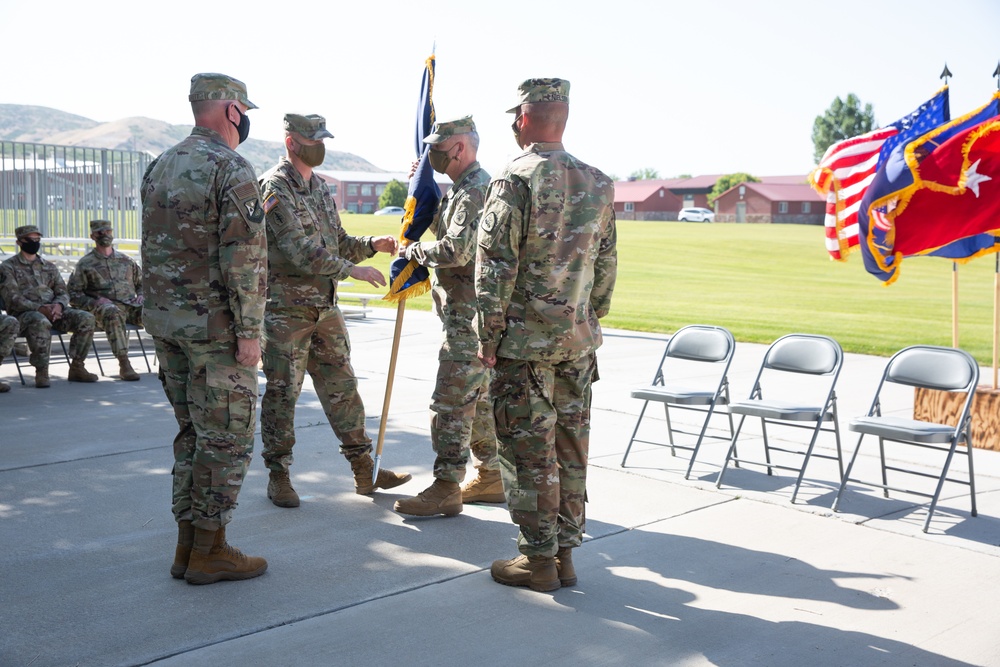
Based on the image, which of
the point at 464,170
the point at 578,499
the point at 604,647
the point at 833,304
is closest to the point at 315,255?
the point at 464,170

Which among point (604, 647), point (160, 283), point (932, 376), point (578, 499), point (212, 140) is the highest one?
point (212, 140)

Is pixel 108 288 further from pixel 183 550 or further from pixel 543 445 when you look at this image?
pixel 543 445

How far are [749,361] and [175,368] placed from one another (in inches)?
383

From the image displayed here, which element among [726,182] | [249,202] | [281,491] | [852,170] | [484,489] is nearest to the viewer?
[249,202]

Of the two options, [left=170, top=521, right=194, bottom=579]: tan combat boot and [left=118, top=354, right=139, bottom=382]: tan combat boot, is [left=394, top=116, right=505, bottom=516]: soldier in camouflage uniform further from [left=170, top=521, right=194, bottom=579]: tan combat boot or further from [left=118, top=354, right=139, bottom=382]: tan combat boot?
[left=118, top=354, right=139, bottom=382]: tan combat boot

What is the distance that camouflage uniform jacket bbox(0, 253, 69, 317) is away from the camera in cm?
1047

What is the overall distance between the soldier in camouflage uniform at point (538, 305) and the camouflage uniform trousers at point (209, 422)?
3.96 ft

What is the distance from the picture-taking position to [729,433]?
328 inches

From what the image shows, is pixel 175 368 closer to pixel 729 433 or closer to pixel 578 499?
pixel 578 499

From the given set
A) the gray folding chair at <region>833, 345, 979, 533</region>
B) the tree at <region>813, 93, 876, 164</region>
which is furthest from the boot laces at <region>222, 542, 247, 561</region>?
the tree at <region>813, 93, 876, 164</region>

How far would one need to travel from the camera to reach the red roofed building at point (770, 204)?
307 ft

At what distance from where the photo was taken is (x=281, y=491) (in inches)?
231

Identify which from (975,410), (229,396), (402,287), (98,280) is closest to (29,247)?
(98,280)

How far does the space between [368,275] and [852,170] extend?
4.89 metres
